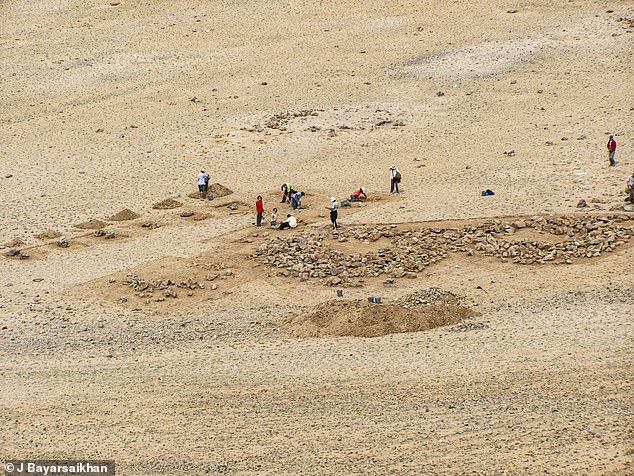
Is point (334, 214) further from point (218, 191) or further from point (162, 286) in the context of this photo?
point (218, 191)

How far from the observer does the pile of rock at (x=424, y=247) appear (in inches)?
1143

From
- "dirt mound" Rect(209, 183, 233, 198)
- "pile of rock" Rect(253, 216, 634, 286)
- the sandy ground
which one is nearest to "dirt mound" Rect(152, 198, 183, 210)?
the sandy ground

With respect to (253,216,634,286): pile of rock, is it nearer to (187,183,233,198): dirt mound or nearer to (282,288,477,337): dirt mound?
(282,288,477,337): dirt mound

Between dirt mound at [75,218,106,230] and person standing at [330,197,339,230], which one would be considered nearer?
person standing at [330,197,339,230]

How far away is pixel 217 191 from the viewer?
3641 cm

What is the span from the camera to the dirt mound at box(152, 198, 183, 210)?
35.5 meters

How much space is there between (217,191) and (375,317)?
1200 cm

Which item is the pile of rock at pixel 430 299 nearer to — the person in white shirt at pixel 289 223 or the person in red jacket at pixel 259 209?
the person in white shirt at pixel 289 223

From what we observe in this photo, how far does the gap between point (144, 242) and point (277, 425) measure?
1259cm

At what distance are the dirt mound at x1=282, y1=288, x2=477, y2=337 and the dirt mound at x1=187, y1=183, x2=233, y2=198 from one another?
34.3 ft

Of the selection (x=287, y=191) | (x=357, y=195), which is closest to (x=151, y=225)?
(x=287, y=191)

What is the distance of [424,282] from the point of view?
28453 millimetres

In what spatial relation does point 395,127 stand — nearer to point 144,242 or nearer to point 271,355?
point 144,242

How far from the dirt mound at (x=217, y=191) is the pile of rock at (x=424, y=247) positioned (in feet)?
17.4
